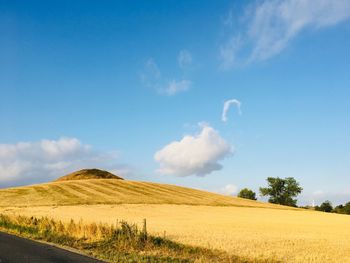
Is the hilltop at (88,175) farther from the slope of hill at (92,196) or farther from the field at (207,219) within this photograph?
the slope of hill at (92,196)

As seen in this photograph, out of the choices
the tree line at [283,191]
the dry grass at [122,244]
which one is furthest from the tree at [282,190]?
the dry grass at [122,244]

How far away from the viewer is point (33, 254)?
16.4 m

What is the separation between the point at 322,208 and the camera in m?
152

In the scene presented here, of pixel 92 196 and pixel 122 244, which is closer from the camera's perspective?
pixel 122 244

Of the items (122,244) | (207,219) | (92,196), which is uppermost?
(92,196)

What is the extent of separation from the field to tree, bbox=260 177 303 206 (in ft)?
216

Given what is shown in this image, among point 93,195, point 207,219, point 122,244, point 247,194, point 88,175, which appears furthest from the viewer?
point 247,194

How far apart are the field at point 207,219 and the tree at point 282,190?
66.0 meters

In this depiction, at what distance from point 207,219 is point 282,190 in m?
106

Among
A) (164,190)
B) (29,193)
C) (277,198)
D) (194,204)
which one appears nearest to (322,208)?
(277,198)

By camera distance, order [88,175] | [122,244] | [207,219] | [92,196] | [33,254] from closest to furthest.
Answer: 1. [33,254]
2. [122,244]
3. [207,219]
4. [92,196]
5. [88,175]

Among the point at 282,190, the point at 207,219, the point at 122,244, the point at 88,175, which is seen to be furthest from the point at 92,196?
the point at 282,190

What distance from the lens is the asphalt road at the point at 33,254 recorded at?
49.9 ft

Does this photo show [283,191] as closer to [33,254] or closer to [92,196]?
[92,196]
